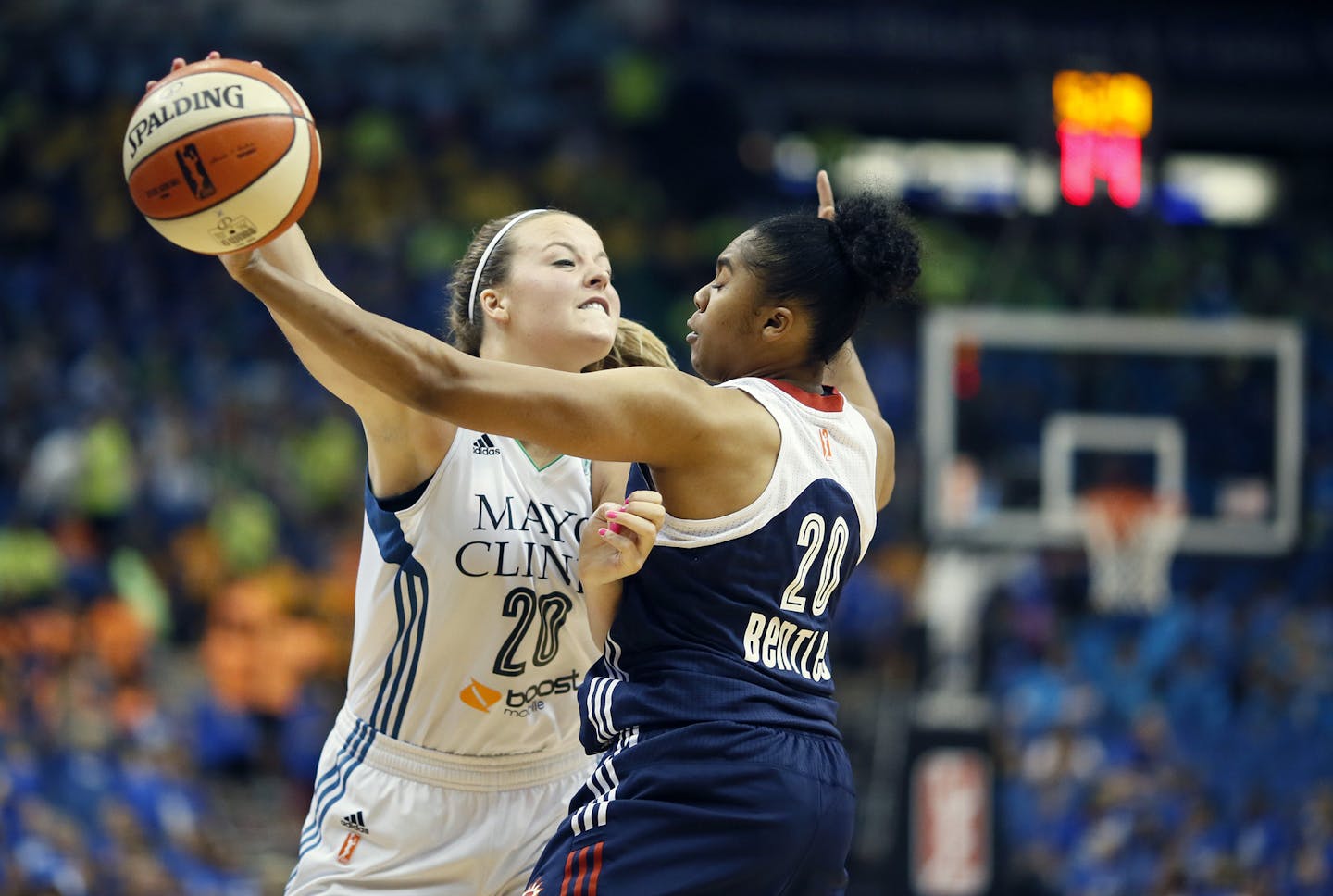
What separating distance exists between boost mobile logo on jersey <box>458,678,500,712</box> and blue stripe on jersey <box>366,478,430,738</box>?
123 mm

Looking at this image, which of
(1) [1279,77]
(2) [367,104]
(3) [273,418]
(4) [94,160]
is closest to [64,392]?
(3) [273,418]

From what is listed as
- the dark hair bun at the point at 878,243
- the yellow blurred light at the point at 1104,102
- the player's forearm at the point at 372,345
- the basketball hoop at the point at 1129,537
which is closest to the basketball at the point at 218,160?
the player's forearm at the point at 372,345

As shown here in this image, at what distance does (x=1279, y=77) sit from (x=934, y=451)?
9124mm

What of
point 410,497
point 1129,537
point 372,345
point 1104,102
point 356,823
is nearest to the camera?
point 372,345

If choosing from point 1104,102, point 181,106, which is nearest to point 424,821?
point 181,106

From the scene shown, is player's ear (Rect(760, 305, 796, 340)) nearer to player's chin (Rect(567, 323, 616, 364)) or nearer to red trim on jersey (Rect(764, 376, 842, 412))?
red trim on jersey (Rect(764, 376, 842, 412))

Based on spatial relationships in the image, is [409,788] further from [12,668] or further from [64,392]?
[64,392]

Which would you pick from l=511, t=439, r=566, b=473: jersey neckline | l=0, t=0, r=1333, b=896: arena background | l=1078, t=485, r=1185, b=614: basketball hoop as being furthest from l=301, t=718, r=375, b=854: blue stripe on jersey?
l=1078, t=485, r=1185, b=614: basketball hoop

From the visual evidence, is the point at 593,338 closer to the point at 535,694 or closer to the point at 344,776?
the point at 535,694

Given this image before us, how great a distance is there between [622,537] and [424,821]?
1.04 meters

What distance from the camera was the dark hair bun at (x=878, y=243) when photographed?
10.8ft

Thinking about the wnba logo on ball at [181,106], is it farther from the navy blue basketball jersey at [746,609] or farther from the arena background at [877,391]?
the arena background at [877,391]

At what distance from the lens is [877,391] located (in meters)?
15.9

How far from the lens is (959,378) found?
36.3ft
